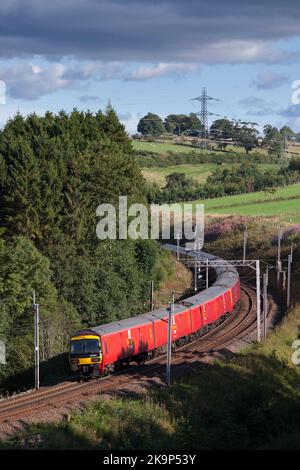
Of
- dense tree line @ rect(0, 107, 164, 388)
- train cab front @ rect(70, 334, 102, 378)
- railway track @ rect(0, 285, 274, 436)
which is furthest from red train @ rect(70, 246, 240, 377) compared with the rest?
dense tree line @ rect(0, 107, 164, 388)

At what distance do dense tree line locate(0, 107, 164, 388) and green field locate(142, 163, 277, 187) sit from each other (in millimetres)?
60960

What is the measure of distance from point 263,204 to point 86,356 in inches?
2957

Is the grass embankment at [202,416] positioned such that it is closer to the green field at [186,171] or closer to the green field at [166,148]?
the green field at [186,171]

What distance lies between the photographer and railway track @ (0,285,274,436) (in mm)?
30312

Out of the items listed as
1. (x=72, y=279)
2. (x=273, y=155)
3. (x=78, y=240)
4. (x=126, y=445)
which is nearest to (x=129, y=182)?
(x=78, y=240)

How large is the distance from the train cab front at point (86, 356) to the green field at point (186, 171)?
92.5 m

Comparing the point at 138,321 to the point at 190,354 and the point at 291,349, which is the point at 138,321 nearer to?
the point at 190,354

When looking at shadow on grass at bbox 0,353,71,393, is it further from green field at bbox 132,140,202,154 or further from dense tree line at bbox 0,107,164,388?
green field at bbox 132,140,202,154

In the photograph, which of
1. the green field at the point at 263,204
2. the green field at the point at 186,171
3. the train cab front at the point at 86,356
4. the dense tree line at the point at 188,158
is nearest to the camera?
the train cab front at the point at 86,356

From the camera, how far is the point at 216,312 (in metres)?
53.6

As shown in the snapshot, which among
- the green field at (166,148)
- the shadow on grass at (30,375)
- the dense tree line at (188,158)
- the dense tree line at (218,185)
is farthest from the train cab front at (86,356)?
the green field at (166,148)

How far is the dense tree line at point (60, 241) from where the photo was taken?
4750cm

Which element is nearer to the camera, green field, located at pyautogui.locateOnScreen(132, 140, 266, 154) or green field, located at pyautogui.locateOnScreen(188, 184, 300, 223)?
green field, located at pyautogui.locateOnScreen(188, 184, 300, 223)
